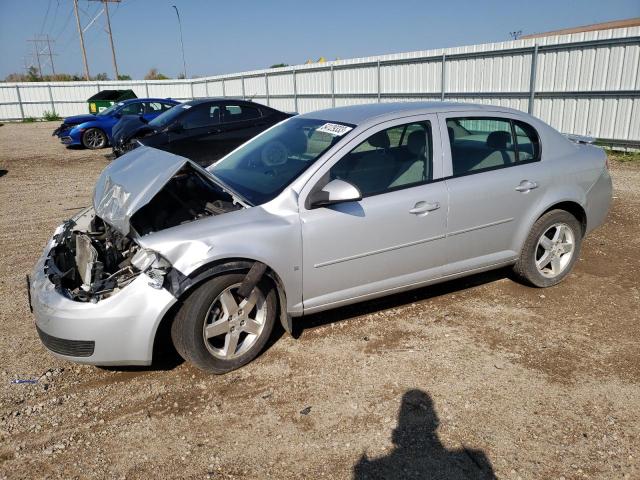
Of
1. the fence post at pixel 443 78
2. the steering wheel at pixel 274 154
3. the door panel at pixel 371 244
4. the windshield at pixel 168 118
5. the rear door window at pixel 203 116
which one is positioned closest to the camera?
the door panel at pixel 371 244

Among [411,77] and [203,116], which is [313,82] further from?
[203,116]

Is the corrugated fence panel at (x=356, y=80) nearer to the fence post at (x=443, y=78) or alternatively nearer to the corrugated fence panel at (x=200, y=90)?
the fence post at (x=443, y=78)

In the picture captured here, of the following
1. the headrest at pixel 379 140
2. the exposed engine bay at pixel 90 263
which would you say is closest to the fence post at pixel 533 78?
the headrest at pixel 379 140

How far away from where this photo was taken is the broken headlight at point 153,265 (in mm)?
3072

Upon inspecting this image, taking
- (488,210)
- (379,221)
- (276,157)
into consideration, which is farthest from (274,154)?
(488,210)

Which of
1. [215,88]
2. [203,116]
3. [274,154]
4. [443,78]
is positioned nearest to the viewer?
[274,154]

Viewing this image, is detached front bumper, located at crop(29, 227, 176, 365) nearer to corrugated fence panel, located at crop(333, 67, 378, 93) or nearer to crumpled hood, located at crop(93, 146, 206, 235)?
crumpled hood, located at crop(93, 146, 206, 235)

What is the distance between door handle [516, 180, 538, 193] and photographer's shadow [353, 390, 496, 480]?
7.06ft

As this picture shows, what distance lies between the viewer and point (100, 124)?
53.0ft

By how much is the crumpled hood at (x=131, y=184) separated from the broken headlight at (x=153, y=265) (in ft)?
1.20

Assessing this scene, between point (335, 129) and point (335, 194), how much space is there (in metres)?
0.75

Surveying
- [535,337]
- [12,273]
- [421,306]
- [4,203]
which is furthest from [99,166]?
[535,337]

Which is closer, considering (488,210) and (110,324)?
(110,324)

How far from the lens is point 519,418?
118 inches
